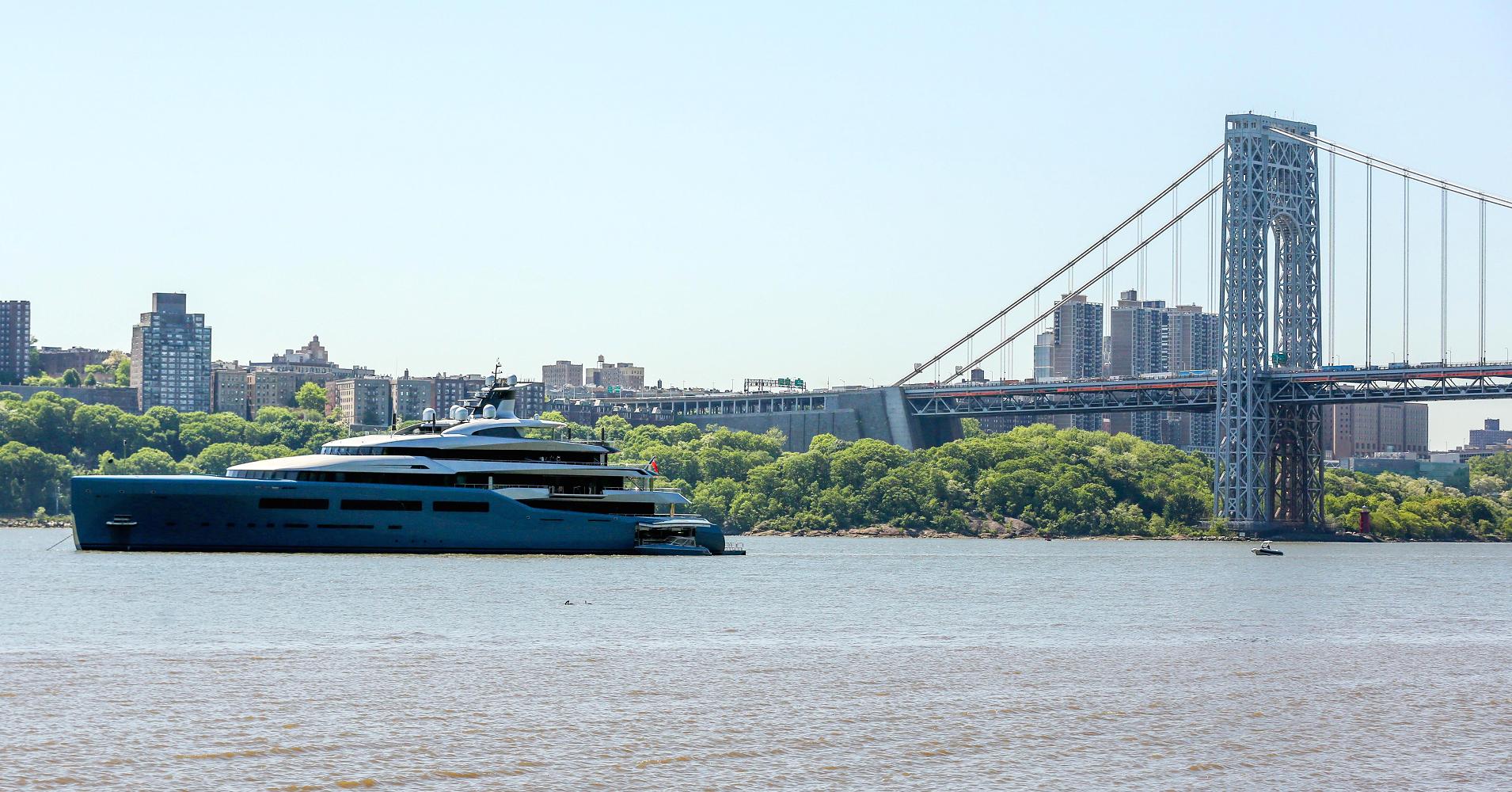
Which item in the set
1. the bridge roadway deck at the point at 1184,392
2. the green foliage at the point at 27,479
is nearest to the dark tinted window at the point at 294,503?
the bridge roadway deck at the point at 1184,392

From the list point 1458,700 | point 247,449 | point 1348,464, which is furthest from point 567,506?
point 1348,464

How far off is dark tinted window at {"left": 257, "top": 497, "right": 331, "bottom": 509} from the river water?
5.53 metres

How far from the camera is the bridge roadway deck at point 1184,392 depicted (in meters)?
92.2

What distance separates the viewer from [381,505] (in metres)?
61.9

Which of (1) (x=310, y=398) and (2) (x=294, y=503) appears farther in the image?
(1) (x=310, y=398)

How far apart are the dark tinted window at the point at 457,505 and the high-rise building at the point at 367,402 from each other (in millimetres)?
105983

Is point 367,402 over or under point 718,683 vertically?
over

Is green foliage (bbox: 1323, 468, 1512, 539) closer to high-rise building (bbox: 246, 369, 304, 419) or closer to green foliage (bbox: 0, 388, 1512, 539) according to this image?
green foliage (bbox: 0, 388, 1512, 539)

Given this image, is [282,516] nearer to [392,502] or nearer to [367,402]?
[392,502]

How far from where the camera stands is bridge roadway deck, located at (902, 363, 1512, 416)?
92.2 meters

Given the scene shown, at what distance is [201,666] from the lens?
31.6 meters

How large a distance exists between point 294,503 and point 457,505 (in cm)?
493

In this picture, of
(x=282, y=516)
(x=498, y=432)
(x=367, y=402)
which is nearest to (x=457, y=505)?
(x=498, y=432)

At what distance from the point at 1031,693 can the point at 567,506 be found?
36038 millimetres
